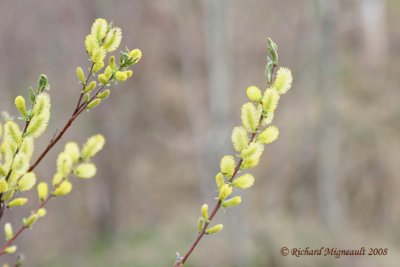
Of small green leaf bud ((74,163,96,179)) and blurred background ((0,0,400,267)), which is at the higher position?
blurred background ((0,0,400,267))


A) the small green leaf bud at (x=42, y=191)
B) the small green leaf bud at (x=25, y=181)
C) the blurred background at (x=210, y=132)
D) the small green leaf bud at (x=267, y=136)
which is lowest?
the small green leaf bud at (x=25, y=181)

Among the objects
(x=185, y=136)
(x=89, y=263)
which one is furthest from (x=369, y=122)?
(x=89, y=263)

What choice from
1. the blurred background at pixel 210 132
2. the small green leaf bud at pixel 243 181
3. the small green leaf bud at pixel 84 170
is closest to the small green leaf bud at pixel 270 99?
the small green leaf bud at pixel 243 181

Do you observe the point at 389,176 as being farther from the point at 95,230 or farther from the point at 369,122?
the point at 95,230

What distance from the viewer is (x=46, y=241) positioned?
24.6 ft

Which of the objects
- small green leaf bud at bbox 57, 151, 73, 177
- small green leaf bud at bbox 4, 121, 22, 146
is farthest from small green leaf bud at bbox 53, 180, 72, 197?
small green leaf bud at bbox 4, 121, 22, 146

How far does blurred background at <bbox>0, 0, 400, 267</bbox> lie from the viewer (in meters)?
5.95

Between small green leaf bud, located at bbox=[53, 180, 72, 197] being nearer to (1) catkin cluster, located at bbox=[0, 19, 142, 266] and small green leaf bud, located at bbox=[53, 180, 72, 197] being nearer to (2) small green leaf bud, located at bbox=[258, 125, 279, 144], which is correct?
(1) catkin cluster, located at bbox=[0, 19, 142, 266]

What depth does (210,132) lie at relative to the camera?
5785mm

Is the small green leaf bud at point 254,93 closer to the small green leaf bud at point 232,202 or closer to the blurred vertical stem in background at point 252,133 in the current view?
the blurred vertical stem in background at point 252,133

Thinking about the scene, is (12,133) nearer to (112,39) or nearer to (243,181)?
(112,39)

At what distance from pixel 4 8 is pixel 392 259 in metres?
5.20

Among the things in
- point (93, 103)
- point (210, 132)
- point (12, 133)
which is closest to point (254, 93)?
point (93, 103)

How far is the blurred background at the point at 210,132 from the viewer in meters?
5.95
